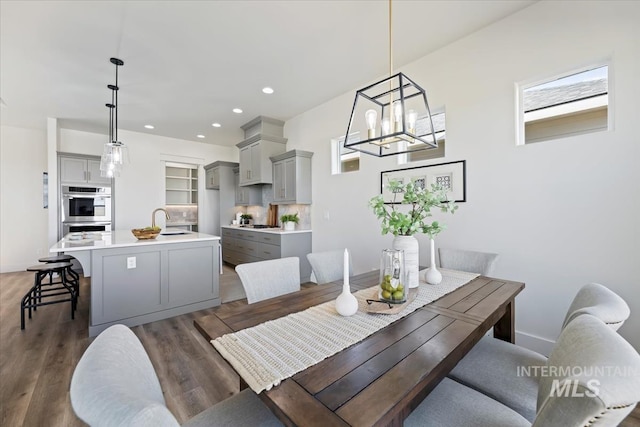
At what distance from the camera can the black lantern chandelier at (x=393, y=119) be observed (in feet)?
5.44

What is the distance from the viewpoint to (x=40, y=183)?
5.48 m

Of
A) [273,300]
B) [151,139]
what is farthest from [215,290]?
[151,139]

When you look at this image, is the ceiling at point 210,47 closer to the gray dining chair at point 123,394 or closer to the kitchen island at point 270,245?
the kitchen island at point 270,245

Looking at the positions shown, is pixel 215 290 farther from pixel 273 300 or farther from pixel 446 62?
pixel 446 62

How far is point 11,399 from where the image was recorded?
1.78 meters

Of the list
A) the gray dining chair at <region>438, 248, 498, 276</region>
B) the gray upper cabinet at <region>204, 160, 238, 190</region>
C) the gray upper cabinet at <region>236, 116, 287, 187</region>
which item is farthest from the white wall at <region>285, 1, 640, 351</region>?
the gray upper cabinet at <region>204, 160, 238, 190</region>

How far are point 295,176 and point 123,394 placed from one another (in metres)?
4.09

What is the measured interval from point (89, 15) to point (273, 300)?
3005 mm

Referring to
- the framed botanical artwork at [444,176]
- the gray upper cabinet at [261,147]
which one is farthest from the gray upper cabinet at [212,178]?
the framed botanical artwork at [444,176]

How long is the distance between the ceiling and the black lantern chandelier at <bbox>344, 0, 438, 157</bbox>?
1.37 ft

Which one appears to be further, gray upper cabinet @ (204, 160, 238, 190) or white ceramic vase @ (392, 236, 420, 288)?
gray upper cabinet @ (204, 160, 238, 190)

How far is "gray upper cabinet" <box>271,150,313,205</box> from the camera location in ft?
14.9

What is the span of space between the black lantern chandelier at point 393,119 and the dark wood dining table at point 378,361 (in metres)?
1.02

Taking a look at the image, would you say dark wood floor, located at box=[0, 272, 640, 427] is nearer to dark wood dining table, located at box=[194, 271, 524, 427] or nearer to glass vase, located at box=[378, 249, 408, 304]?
dark wood dining table, located at box=[194, 271, 524, 427]
